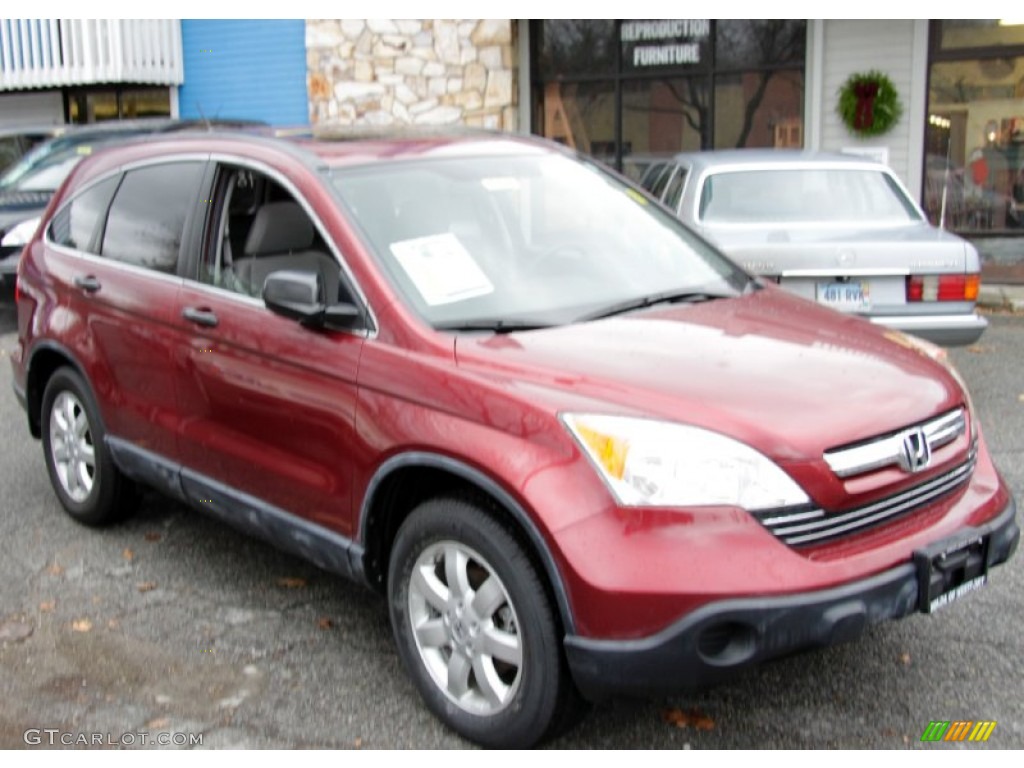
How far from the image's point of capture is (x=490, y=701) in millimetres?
3318

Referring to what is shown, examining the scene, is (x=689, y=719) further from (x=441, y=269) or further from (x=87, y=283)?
(x=87, y=283)

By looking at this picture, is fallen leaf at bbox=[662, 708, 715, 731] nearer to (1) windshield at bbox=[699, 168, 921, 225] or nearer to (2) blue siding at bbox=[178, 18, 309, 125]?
(1) windshield at bbox=[699, 168, 921, 225]

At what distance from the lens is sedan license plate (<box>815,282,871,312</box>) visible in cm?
679

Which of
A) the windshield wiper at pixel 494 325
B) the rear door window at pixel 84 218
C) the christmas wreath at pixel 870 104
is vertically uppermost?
the christmas wreath at pixel 870 104

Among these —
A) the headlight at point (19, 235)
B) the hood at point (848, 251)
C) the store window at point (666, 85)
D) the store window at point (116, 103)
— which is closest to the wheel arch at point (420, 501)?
the hood at point (848, 251)

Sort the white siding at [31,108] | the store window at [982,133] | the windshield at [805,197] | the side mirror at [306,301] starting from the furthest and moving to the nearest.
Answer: the white siding at [31,108]
the store window at [982,133]
the windshield at [805,197]
the side mirror at [306,301]

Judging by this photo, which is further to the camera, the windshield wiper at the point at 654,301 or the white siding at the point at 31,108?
the white siding at the point at 31,108

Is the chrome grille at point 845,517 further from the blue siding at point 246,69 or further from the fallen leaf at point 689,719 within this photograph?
the blue siding at point 246,69

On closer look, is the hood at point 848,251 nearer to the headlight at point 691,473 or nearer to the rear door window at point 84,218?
the rear door window at point 84,218

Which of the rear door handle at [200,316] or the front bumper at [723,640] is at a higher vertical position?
the rear door handle at [200,316]

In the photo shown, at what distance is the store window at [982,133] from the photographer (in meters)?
12.9

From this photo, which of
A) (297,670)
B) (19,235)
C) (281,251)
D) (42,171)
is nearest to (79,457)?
(281,251)

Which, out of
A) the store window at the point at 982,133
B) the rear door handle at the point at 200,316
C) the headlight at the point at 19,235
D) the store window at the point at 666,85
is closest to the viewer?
the rear door handle at the point at 200,316

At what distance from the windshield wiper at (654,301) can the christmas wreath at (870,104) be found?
10191 millimetres
